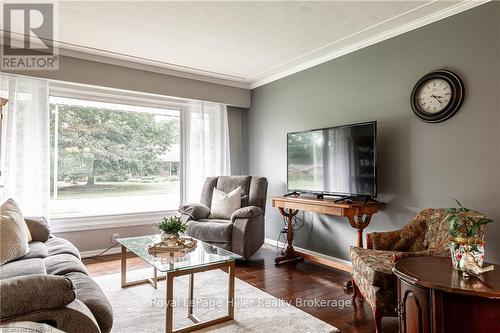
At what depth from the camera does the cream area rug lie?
2.21 m

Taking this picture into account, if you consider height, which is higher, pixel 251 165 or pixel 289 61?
pixel 289 61

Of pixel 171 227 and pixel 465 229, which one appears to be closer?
pixel 465 229

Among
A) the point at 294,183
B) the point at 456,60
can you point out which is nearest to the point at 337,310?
the point at 294,183

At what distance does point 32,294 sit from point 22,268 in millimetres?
925

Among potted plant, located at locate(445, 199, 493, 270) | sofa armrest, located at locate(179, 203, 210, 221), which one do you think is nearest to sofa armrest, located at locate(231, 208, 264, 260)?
sofa armrest, located at locate(179, 203, 210, 221)

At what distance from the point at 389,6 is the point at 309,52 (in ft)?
3.84

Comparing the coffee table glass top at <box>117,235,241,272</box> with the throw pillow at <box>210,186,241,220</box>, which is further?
the throw pillow at <box>210,186,241,220</box>

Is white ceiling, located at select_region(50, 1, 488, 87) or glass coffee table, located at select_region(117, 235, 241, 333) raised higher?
white ceiling, located at select_region(50, 1, 488, 87)

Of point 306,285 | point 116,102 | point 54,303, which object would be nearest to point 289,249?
point 306,285

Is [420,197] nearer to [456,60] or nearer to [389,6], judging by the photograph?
[456,60]

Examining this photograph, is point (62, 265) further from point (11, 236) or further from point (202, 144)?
point (202, 144)

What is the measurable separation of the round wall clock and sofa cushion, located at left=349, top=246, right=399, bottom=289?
1.34m

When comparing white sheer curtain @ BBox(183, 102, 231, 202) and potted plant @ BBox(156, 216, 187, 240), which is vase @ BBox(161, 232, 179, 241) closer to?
potted plant @ BBox(156, 216, 187, 240)

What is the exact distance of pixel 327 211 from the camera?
10.5 feet
